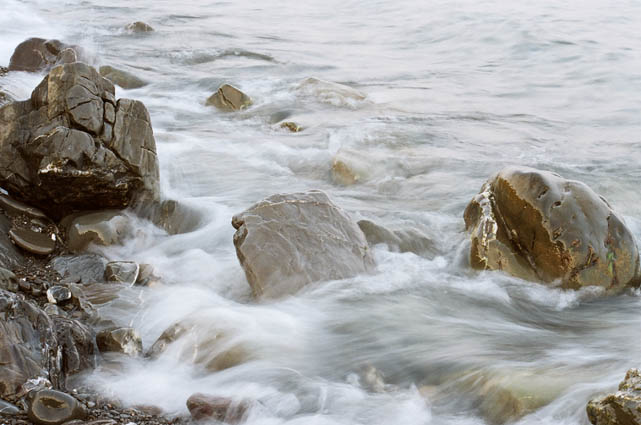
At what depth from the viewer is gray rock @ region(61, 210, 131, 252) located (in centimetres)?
529

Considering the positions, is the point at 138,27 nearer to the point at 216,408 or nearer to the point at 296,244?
the point at 296,244

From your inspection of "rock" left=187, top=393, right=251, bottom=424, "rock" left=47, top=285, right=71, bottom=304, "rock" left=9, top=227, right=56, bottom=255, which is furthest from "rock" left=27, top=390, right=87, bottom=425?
"rock" left=9, top=227, right=56, bottom=255

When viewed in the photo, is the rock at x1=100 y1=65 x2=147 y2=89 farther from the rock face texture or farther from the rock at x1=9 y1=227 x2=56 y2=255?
the rock at x1=9 y1=227 x2=56 y2=255

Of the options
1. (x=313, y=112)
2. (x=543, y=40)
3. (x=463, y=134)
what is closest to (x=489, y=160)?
(x=463, y=134)

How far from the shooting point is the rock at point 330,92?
10.0 metres

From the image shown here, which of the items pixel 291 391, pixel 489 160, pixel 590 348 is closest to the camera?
pixel 291 391

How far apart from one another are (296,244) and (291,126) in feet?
13.9

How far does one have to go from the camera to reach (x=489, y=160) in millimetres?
7879

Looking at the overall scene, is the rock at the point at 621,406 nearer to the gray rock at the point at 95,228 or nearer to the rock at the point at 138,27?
the gray rock at the point at 95,228

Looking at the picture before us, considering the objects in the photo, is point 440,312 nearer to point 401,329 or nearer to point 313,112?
point 401,329

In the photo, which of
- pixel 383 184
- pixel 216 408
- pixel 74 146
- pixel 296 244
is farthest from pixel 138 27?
pixel 216 408

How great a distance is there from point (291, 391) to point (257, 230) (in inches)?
56.9

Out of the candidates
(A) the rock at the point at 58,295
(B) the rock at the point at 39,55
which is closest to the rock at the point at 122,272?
(A) the rock at the point at 58,295

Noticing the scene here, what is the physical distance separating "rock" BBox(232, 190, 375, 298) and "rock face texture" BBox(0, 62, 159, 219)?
45.9 inches
